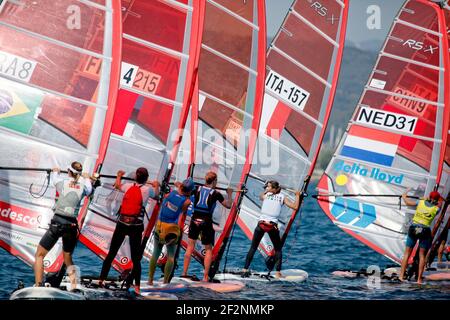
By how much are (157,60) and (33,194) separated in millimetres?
1804

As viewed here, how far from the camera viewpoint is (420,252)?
10914mm

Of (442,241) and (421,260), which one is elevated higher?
(442,241)

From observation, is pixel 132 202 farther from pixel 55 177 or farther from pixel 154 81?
pixel 154 81

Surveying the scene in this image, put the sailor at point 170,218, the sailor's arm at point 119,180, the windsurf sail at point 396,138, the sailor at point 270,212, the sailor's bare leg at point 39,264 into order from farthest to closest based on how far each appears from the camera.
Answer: the windsurf sail at point 396,138 < the sailor at point 270,212 < the sailor at point 170,218 < the sailor's arm at point 119,180 < the sailor's bare leg at point 39,264

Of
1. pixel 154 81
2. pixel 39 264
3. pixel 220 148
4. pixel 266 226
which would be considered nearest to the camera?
pixel 39 264

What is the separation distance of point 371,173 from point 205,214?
3.66 m

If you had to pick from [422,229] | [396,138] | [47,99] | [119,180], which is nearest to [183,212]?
[119,180]

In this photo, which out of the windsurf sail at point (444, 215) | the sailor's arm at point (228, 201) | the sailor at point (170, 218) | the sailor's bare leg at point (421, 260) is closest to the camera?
the sailor at point (170, 218)

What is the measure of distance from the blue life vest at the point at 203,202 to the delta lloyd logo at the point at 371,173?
3470 millimetres

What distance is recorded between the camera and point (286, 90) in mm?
11758

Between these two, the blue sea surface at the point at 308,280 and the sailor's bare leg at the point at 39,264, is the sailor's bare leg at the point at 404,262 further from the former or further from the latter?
the sailor's bare leg at the point at 39,264

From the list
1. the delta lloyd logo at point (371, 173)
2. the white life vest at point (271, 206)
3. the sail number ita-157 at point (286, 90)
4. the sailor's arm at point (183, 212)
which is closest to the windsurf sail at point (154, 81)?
the sailor's arm at point (183, 212)

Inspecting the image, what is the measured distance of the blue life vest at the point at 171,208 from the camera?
29.0 feet

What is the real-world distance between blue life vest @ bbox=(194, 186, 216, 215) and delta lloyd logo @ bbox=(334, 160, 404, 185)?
347 cm
